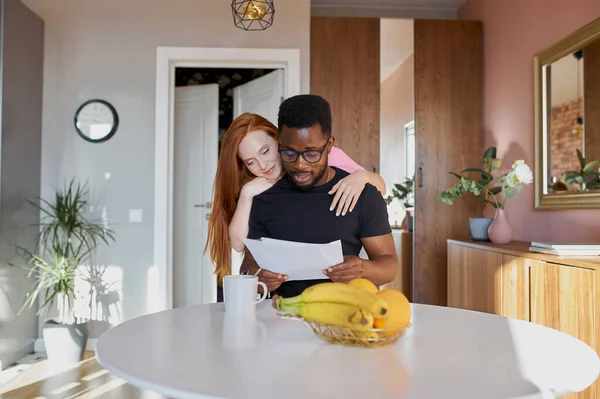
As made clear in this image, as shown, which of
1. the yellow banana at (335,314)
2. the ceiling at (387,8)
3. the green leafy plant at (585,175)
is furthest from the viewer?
the ceiling at (387,8)

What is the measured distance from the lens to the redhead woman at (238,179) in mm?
1803

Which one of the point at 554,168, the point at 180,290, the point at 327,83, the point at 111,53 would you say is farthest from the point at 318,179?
the point at 180,290

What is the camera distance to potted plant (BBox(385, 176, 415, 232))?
4293mm

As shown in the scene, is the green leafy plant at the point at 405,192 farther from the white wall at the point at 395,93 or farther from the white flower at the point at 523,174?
the white flower at the point at 523,174

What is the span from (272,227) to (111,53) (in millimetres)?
2911

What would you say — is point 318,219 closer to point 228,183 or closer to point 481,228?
point 228,183

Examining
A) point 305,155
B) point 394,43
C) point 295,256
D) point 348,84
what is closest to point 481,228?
point 348,84

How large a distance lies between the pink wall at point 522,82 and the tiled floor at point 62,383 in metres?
2.37

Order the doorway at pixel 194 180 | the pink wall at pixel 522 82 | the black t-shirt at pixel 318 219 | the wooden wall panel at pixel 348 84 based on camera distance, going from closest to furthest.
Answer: the black t-shirt at pixel 318 219 → the pink wall at pixel 522 82 → the wooden wall panel at pixel 348 84 → the doorway at pixel 194 180

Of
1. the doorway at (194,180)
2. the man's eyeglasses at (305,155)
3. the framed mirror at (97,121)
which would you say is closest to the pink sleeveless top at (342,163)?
the man's eyeglasses at (305,155)

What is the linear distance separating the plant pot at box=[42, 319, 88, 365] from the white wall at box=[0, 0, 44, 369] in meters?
0.23

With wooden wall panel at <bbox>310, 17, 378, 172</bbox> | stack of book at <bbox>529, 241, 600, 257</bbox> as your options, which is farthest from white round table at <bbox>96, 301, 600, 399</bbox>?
wooden wall panel at <bbox>310, 17, 378, 172</bbox>

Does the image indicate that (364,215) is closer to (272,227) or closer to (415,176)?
(272,227)

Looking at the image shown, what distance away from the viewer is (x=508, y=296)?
2.88 metres
